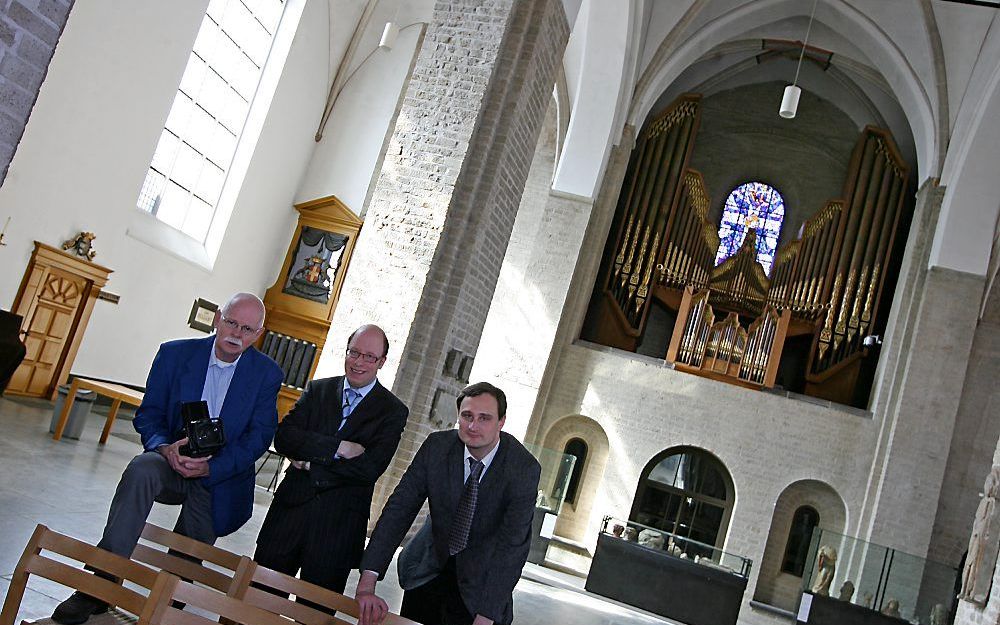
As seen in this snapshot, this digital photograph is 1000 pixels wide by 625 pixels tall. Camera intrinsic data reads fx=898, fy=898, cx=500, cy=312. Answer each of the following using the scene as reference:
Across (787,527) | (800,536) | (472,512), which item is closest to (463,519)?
(472,512)

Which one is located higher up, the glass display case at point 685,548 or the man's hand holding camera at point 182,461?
the man's hand holding camera at point 182,461

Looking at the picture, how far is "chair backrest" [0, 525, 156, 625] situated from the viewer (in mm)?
2148

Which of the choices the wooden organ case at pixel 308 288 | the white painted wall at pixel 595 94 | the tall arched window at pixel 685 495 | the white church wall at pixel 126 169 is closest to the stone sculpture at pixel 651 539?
the tall arched window at pixel 685 495

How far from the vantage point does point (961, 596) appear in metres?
7.81

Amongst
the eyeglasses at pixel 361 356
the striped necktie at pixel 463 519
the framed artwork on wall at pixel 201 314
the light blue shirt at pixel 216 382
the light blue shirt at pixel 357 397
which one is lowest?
the striped necktie at pixel 463 519

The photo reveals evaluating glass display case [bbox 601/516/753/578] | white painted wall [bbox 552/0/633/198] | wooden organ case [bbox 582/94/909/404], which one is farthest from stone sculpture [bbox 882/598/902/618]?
white painted wall [bbox 552/0/633/198]

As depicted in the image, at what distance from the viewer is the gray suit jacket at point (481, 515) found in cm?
311

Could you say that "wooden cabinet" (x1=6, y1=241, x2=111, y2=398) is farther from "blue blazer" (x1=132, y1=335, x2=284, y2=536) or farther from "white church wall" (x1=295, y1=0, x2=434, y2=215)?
"blue blazer" (x1=132, y1=335, x2=284, y2=536)

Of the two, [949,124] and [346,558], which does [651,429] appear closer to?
[949,124]

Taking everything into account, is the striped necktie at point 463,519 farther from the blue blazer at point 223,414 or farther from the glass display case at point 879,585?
the glass display case at point 879,585

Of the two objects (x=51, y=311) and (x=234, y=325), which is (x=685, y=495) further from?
(x=234, y=325)

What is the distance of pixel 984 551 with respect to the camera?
7.51 m

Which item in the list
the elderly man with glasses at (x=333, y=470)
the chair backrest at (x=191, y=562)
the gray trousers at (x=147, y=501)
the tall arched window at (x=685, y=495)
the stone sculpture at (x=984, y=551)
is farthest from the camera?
the tall arched window at (x=685, y=495)

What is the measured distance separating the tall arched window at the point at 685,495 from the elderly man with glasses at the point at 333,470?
11.8m
